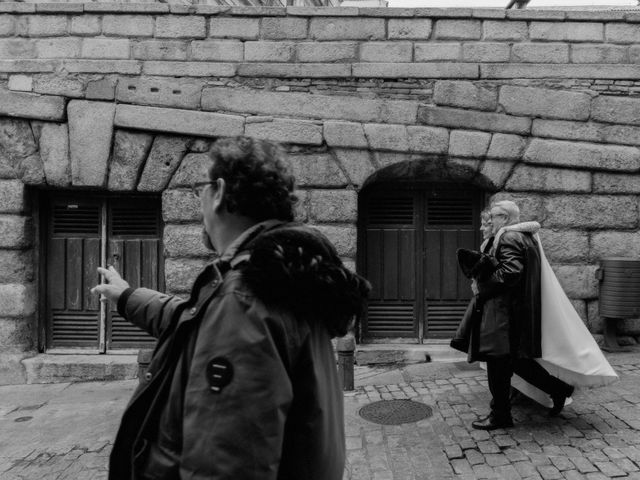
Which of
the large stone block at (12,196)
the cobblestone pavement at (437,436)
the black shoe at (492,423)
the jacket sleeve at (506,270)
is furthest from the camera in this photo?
the large stone block at (12,196)

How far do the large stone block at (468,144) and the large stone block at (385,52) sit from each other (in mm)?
1075

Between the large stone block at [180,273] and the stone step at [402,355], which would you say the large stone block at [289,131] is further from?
the stone step at [402,355]

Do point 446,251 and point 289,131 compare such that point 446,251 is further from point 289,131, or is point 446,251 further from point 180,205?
point 180,205

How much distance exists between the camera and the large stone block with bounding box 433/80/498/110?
6797 mm

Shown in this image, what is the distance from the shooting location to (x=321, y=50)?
6.86 metres

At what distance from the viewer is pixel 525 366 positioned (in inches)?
180

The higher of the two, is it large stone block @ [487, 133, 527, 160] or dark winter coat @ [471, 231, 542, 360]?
large stone block @ [487, 133, 527, 160]

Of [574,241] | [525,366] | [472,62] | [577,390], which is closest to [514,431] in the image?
[525,366]

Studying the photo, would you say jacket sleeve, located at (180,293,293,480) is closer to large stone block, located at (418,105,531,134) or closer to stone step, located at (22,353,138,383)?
large stone block, located at (418,105,531,134)

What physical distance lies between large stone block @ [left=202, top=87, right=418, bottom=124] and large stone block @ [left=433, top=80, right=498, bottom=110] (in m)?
0.35

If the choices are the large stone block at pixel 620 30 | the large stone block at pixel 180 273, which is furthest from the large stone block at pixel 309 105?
the large stone block at pixel 620 30

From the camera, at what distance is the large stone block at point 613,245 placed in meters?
6.79

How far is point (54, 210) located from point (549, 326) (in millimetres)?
5807

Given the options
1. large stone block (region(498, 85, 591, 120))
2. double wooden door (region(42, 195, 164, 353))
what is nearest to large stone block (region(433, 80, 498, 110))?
large stone block (region(498, 85, 591, 120))
